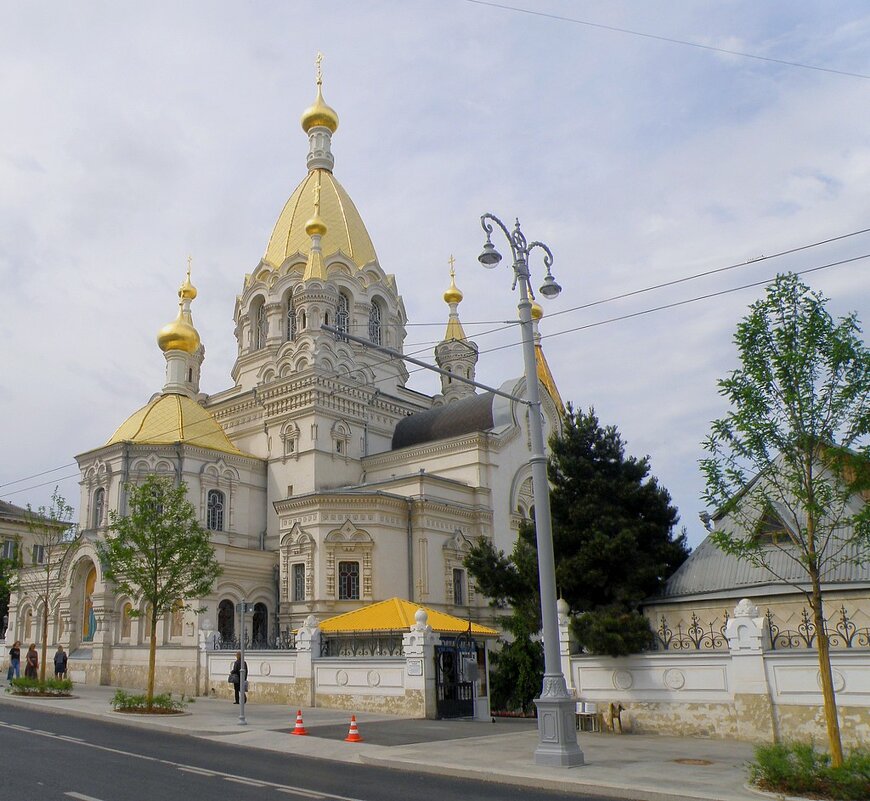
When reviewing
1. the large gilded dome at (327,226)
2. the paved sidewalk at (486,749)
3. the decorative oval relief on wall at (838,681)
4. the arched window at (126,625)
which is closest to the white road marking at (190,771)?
the paved sidewalk at (486,749)

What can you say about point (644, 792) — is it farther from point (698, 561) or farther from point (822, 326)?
point (698, 561)

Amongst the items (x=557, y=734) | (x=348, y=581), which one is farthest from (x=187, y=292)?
(x=557, y=734)

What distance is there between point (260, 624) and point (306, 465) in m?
6.80

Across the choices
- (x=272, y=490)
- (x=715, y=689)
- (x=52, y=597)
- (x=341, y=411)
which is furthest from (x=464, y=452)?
(x=715, y=689)

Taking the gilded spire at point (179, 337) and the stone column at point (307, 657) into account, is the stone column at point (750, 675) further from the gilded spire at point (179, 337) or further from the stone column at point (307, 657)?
the gilded spire at point (179, 337)

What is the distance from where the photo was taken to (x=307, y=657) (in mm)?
22359

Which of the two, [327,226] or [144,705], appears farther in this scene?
[327,226]

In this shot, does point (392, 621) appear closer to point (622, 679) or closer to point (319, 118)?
point (622, 679)

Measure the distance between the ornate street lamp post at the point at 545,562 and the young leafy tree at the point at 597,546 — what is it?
4.42 m

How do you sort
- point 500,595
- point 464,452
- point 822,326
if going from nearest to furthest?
point 822,326 < point 500,595 < point 464,452

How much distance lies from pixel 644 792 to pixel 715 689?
5.80 meters

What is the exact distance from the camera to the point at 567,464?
754 inches


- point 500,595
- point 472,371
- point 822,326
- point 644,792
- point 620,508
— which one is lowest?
point 644,792

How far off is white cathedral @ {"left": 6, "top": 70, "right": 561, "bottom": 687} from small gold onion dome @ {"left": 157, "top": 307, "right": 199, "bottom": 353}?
2.9 inches
